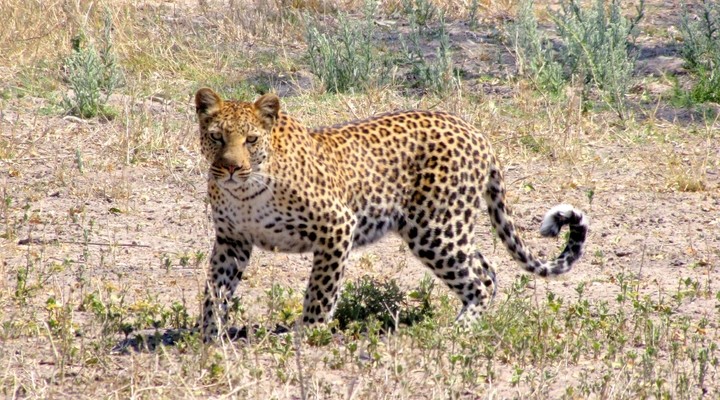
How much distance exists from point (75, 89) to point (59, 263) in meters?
3.18

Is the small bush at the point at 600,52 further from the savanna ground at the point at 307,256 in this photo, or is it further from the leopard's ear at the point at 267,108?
the leopard's ear at the point at 267,108

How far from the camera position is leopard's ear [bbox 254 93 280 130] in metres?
6.73

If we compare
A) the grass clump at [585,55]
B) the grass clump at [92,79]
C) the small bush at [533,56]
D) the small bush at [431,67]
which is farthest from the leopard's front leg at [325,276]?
the small bush at [533,56]

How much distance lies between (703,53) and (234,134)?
695 centimetres

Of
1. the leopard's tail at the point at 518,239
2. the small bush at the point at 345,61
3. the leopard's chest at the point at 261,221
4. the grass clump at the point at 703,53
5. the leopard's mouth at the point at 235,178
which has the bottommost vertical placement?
the grass clump at the point at 703,53

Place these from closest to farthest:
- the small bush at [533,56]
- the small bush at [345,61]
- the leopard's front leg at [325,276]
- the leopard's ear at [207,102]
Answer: the leopard's ear at [207,102] → the leopard's front leg at [325,276] → the small bush at [533,56] → the small bush at [345,61]

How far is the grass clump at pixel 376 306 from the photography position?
7211 millimetres

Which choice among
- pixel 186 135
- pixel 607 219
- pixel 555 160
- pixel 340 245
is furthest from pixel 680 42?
pixel 340 245

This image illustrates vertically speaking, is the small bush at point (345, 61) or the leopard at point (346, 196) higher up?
the leopard at point (346, 196)

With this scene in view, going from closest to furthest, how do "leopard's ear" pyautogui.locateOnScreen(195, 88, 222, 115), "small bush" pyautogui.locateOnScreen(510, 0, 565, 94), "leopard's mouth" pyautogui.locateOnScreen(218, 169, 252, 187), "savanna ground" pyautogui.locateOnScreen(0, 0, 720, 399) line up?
"savanna ground" pyautogui.locateOnScreen(0, 0, 720, 399) < "leopard's mouth" pyautogui.locateOnScreen(218, 169, 252, 187) < "leopard's ear" pyautogui.locateOnScreen(195, 88, 222, 115) < "small bush" pyautogui.locateOnScreen(510, 0, 565, 94)

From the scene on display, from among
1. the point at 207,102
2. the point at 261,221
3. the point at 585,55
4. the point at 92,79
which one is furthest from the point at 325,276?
the point at 585,55

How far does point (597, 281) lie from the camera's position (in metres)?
8.18

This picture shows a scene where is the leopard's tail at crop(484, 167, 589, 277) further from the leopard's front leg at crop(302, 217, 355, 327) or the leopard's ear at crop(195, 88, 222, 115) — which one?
the leopard's ear at crop(195, 88, 222, 115)

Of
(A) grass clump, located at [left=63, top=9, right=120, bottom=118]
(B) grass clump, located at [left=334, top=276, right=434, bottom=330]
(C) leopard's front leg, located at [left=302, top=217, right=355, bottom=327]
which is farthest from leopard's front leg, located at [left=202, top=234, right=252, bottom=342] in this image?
(A) grass clump, located at [left=63, top=9, right=120, bottom=118]
